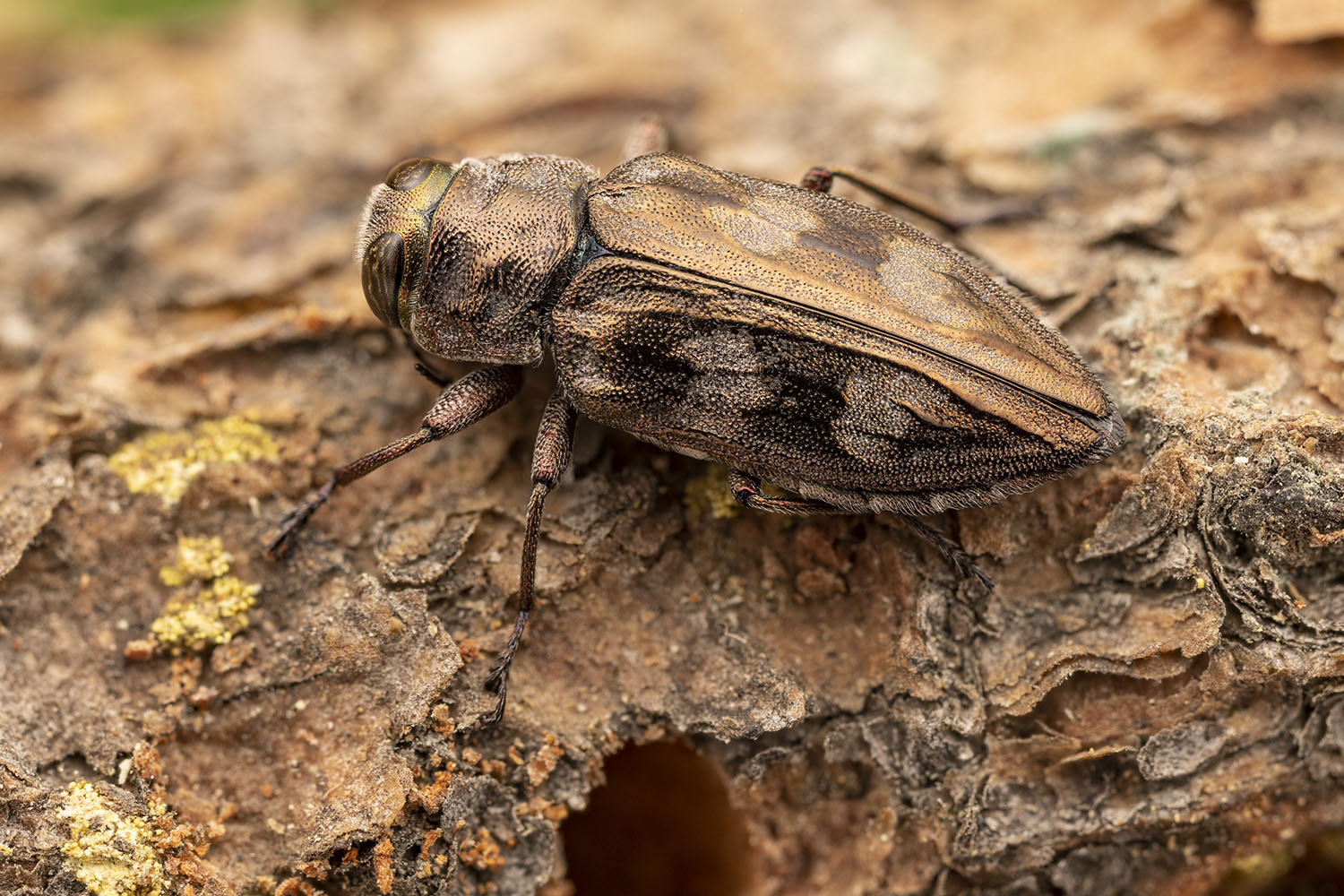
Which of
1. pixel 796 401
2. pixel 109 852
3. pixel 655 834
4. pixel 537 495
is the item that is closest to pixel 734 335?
pixel 796 401

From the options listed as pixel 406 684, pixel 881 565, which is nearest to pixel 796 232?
pixel 881 565

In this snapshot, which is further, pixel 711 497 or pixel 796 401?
pixel 711 497

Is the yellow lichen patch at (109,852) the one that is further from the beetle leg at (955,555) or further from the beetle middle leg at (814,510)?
the beetle leg at (955,555)

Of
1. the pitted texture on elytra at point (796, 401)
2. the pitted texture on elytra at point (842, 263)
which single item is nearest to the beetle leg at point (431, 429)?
the pitted texture on elytra at point (796, 401)

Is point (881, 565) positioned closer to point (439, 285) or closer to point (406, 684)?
point (406, 684)

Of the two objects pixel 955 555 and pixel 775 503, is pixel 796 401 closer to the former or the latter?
pixel 775 503

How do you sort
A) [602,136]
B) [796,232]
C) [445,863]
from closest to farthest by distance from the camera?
Answer: 1. [445,863]
2. [796,232]
3. [602,136]

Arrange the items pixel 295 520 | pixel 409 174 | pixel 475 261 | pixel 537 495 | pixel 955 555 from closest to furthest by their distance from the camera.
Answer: pixel 955 555, pixel 537 495, pixel 295 520, pixel 475 261, pixel 409 174

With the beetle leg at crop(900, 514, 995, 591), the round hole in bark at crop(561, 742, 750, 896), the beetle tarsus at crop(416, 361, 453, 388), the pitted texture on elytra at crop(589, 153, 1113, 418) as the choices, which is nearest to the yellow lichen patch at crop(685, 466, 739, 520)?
the beetle leg at crop(900, 514, 995, 591)
